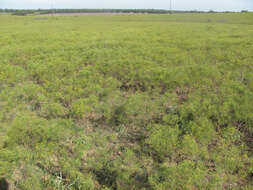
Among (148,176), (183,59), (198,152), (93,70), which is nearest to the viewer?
(148,176)

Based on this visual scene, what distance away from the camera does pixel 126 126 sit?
5.40m

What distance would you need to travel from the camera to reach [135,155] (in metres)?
4.41

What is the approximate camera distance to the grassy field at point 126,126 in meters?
3.82

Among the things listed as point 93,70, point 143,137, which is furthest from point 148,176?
point 93,70

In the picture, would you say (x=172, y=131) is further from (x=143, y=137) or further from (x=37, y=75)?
(x=37, y=75)

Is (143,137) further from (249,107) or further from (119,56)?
(119,56)

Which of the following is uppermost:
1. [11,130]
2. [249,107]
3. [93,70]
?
[93,70]

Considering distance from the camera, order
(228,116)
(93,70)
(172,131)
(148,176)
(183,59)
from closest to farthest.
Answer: (148,176)
(172,131)
(228,116)
(93,70)
(183,59)

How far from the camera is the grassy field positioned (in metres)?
3.82

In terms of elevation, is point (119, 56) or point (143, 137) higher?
point (119, 56)

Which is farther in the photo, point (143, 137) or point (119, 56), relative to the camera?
point (119, 56)

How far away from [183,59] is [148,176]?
24.4ft

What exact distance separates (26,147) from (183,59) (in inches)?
316

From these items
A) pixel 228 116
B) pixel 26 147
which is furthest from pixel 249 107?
pixel 26 147
